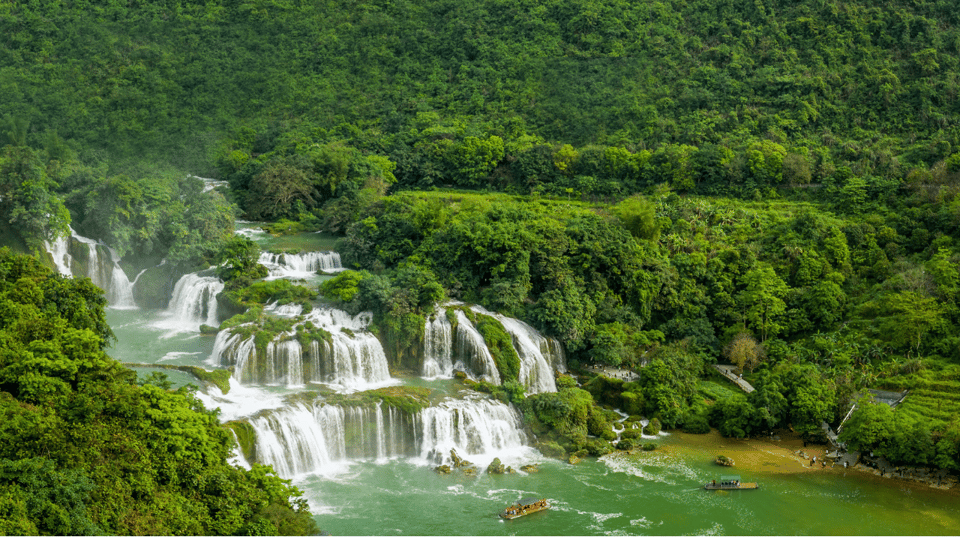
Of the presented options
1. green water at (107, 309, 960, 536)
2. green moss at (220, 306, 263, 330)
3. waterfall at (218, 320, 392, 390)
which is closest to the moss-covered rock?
green moss at (220, 306, 263, 330)

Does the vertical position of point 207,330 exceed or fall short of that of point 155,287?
it falls short

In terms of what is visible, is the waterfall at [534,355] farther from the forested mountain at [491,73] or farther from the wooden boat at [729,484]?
the forested mountain at [491,73]

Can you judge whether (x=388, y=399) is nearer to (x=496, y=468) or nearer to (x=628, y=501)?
(x=496, y=468)

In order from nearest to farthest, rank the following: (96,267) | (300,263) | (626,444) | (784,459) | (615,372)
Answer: (784,459)
(626,444)
(615,372)
(96,267)
(300,263)

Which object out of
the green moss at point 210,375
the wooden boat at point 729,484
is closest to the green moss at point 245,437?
the green moss at point 210,375

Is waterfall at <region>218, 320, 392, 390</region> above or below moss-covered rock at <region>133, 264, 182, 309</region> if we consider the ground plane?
below

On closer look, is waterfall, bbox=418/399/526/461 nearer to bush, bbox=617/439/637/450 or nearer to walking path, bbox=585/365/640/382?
bush, bbox=617/439/637/450

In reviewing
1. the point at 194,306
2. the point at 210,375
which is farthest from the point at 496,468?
the point at 194,306

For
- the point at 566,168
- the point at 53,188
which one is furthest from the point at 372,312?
the point at 566,168
